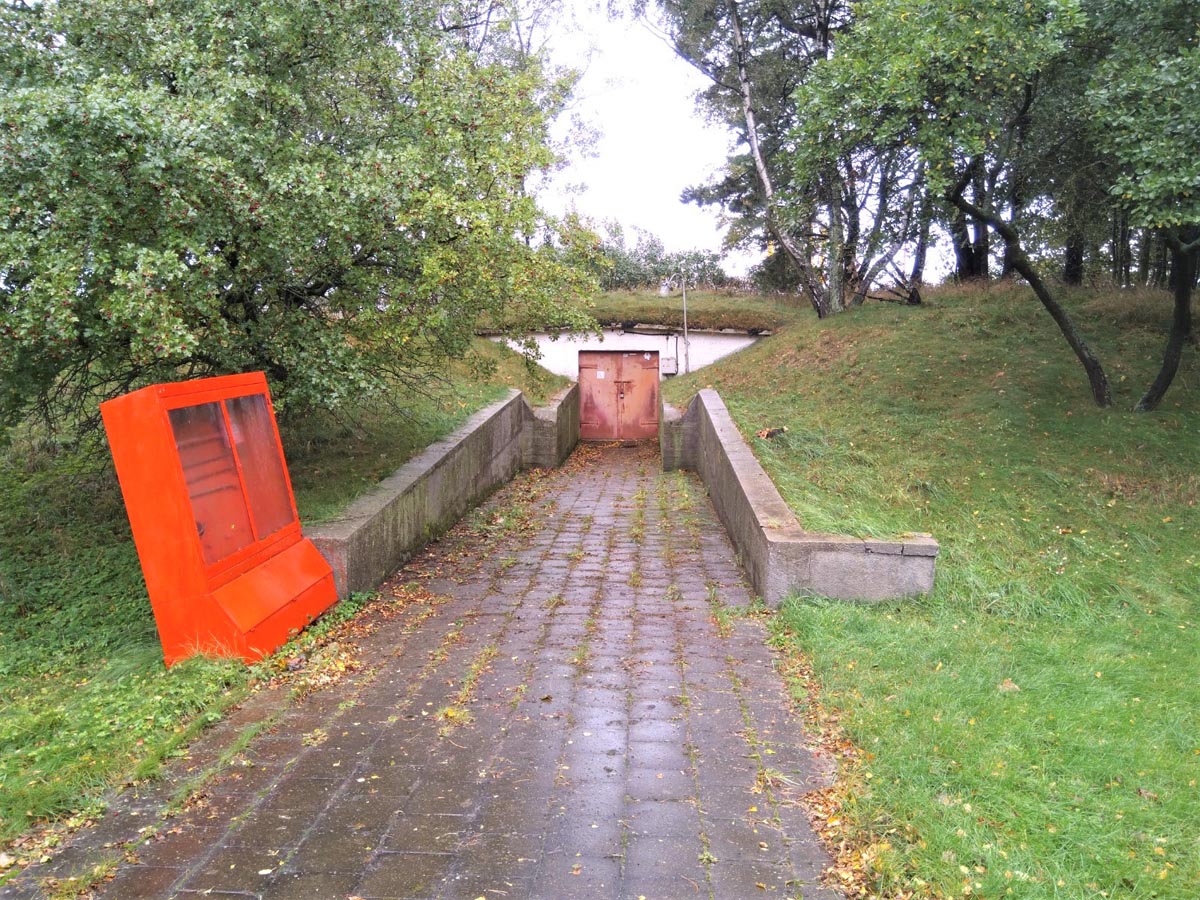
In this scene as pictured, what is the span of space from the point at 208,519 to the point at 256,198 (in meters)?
2.20

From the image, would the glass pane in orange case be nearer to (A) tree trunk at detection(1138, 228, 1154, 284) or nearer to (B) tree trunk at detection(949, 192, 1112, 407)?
(B) tree trunk at detection(949, 192, 1112, 407)

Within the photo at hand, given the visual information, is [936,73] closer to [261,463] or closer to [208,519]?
[261,463]

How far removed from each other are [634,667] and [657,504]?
5.95 metres

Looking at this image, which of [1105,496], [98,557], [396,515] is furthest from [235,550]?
[1105,496]

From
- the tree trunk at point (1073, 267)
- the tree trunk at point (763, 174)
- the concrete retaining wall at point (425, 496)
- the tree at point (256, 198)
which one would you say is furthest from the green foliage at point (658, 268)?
the tree at point (256, 198)

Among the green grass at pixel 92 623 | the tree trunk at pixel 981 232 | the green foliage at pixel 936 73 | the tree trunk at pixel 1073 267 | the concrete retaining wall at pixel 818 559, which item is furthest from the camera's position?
the tree trunk at pixel 1073 267

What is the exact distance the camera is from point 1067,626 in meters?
6.07

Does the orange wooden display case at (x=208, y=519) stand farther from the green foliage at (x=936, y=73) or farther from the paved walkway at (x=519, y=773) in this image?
the green foliage at (x=936, y=73)

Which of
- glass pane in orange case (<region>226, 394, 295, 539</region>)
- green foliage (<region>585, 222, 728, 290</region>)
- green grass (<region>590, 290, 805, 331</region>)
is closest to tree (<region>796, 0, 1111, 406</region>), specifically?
glass pane in orange case (<region>226, 394, 295, 539</region>)

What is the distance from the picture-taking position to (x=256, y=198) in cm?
582

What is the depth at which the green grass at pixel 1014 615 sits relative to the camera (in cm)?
326

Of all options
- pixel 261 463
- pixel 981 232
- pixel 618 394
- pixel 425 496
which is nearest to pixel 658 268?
pixel 618 394

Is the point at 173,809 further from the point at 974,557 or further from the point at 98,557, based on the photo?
the point at 974,557

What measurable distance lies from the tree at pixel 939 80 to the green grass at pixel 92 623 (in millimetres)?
4222
